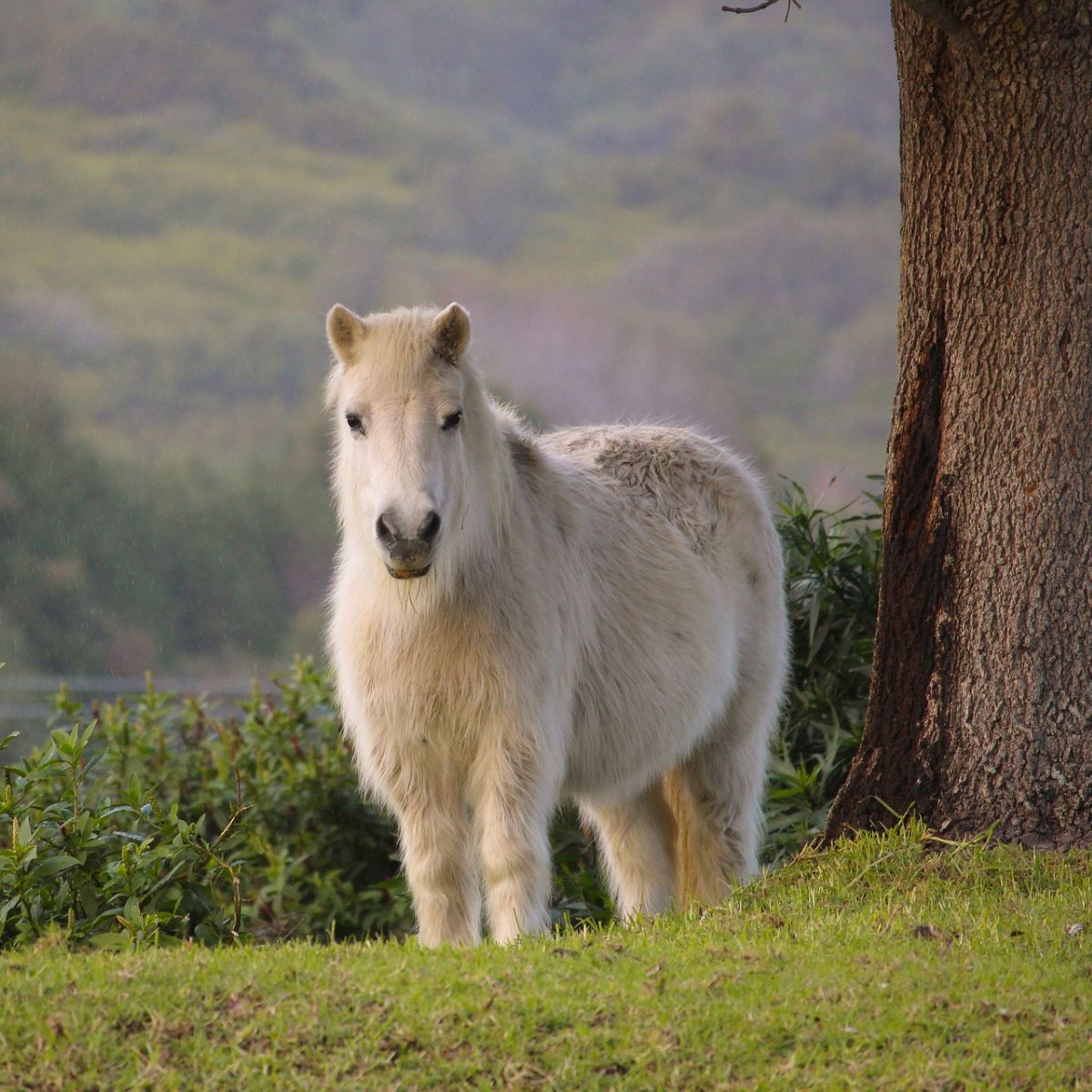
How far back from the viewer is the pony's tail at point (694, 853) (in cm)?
555

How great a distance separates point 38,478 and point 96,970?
3475 cm

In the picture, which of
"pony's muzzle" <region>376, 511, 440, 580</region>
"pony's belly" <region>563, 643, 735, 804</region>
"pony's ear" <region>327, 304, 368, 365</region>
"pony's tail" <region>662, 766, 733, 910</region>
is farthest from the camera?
"pony's tail" <region>662, 766, 733, 910</region>

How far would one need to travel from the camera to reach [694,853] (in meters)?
5.65

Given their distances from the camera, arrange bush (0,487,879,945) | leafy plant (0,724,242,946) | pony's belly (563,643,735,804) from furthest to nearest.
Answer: bush (0,487,879,945) < pony's belly (563,643,735,804) < leafy plant (0,724,242,946)

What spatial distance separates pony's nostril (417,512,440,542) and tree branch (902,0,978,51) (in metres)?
2.23

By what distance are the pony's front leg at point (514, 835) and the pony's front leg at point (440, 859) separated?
0.42 feet

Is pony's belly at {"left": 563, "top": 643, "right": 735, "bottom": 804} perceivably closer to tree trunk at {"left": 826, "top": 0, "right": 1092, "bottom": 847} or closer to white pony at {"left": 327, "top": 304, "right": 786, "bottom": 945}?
white pony at {"left": 327, "top": 304, "right": 786, "bottom": 945}

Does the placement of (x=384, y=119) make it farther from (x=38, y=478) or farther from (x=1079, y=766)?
(x=1079, y=766)

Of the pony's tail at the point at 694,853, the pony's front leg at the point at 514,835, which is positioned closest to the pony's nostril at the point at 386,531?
the pony's front leg at the point at 514,835

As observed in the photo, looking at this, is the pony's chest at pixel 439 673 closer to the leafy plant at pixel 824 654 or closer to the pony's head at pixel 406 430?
the pony's head at pixel 406 430

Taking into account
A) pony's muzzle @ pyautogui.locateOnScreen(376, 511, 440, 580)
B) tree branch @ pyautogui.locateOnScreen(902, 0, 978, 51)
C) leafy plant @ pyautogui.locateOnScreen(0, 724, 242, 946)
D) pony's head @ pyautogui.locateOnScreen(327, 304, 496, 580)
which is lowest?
leafy plant @ pyautogui.locateOnScreen(0, 724, 242, 946)

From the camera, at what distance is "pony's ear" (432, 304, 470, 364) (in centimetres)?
438

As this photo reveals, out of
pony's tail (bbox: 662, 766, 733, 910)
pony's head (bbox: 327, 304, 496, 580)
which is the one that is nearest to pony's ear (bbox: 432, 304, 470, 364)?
pony's head (bbox: 327, 304, 496, 580)

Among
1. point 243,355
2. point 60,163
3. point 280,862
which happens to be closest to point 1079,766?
point 280,862
